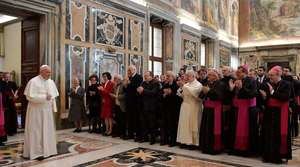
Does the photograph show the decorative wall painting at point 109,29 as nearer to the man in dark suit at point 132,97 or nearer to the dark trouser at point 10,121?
the man in dark suit at point 132,97

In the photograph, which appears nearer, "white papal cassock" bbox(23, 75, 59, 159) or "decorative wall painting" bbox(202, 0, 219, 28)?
"white papal cassock" bbox(23, 75, 59, 159)

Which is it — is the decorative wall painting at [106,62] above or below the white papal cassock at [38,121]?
above

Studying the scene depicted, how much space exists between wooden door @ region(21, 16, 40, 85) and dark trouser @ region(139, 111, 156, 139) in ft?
11.9

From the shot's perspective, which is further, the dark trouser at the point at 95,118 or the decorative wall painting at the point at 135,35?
the decorative wall painting at the point at 135,35

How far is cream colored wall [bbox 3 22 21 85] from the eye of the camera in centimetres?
1302

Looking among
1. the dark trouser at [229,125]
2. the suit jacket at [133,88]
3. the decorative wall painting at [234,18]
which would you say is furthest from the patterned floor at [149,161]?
the decorative wall painting at [234,18]

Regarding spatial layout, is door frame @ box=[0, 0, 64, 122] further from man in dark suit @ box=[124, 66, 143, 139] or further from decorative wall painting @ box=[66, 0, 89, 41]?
Answer: man in dark suit @ box=[124, 66, 143, 139]

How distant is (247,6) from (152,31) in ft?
37.2

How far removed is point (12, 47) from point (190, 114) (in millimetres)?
9982

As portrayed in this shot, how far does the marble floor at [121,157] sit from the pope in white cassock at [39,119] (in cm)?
21

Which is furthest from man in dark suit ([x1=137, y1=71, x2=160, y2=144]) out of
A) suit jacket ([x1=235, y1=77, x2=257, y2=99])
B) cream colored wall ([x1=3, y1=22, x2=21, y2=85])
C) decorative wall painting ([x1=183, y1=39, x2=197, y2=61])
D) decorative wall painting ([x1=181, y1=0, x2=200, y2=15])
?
decorative wall painting ([x1=181, y1=0, x2=200, y2=15])

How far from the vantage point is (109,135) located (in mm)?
8008

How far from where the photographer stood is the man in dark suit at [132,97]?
24.3ft

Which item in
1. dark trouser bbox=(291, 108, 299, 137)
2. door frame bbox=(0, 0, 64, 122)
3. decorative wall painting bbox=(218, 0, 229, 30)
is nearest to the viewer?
dark trouser bbox=(291, 108, 299, 137)
